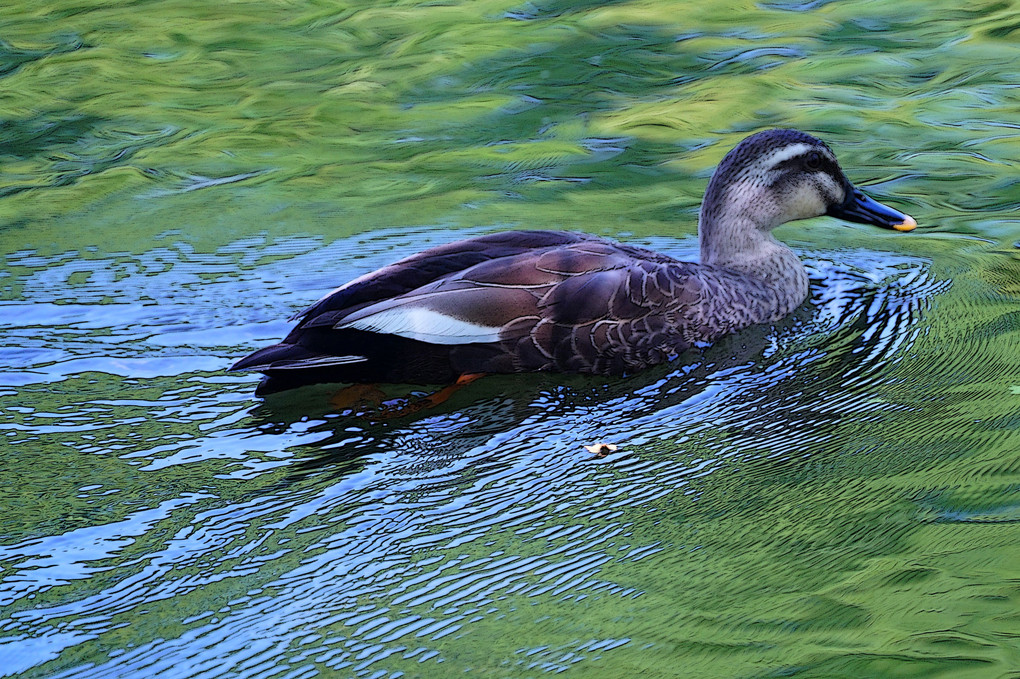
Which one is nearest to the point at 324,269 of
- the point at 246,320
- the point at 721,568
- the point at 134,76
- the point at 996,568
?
the point at 246,320

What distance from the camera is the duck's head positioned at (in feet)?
20.7

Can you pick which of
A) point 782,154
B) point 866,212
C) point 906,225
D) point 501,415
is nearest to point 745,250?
point 782,154

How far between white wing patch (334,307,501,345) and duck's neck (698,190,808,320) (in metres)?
1.57

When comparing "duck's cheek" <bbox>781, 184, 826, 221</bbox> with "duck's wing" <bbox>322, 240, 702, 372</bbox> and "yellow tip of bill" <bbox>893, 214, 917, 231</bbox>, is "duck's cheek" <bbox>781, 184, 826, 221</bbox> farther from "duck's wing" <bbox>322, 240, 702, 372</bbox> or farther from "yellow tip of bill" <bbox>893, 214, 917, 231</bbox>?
"duck's wing" <bbox>322, 240, 702, 372</bbox>

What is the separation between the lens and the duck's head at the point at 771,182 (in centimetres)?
630

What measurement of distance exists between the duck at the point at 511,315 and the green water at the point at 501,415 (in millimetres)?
146

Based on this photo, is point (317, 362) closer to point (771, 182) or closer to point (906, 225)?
point (771, 182)

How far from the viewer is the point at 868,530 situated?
4.05 meters

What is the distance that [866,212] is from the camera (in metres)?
6.50

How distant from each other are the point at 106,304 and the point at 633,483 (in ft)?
9.64

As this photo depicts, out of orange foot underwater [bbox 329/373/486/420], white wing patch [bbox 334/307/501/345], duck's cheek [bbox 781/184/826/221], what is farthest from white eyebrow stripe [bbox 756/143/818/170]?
orange foot underwater [bbox 329/373/486/420]

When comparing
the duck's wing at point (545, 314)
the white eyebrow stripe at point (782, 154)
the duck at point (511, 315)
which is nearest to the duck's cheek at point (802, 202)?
the white eyebrow stripe at point (782, 154)

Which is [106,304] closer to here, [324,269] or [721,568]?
[324,269]

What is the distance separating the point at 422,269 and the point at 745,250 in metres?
1.80
